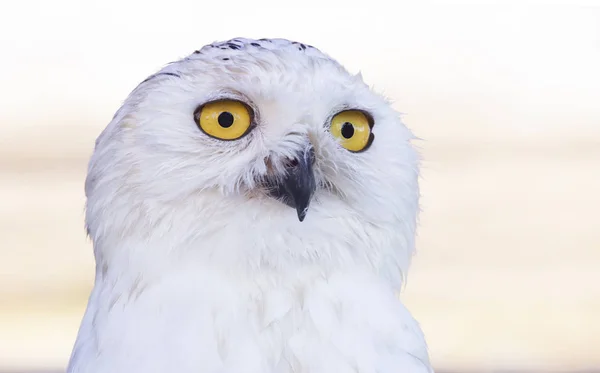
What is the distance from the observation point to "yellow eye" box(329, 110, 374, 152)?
1.32 m

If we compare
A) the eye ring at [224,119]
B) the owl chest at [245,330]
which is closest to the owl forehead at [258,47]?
the eye ring at [224,119]

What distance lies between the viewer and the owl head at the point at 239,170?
4.06 feet

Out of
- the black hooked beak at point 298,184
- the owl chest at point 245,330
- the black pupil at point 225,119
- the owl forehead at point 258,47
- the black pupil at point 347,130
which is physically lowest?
the owl chest at point 245,330

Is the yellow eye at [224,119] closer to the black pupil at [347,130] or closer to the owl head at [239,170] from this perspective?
the owl head at [239,170]

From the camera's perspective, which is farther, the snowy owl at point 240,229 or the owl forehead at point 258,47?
the owl forehead at point 258,47

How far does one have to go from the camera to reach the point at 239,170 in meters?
1.24

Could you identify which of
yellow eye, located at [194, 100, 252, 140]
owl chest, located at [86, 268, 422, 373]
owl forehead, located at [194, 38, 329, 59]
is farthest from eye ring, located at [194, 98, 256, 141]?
owl chest, located at [86, 268, 422, 373]

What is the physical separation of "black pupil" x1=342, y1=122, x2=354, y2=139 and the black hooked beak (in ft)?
0.35

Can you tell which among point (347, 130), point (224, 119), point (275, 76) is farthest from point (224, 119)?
point (347, 130)

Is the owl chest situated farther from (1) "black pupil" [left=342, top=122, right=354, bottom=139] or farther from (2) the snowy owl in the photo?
(1) "black pupil" [left=342, top=122, right=354, bottom=139]

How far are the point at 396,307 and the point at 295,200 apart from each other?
0.26m

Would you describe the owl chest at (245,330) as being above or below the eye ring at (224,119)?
below

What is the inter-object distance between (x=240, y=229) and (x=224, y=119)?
175mm

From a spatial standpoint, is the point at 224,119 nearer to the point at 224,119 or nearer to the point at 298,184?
the point at 224,119
